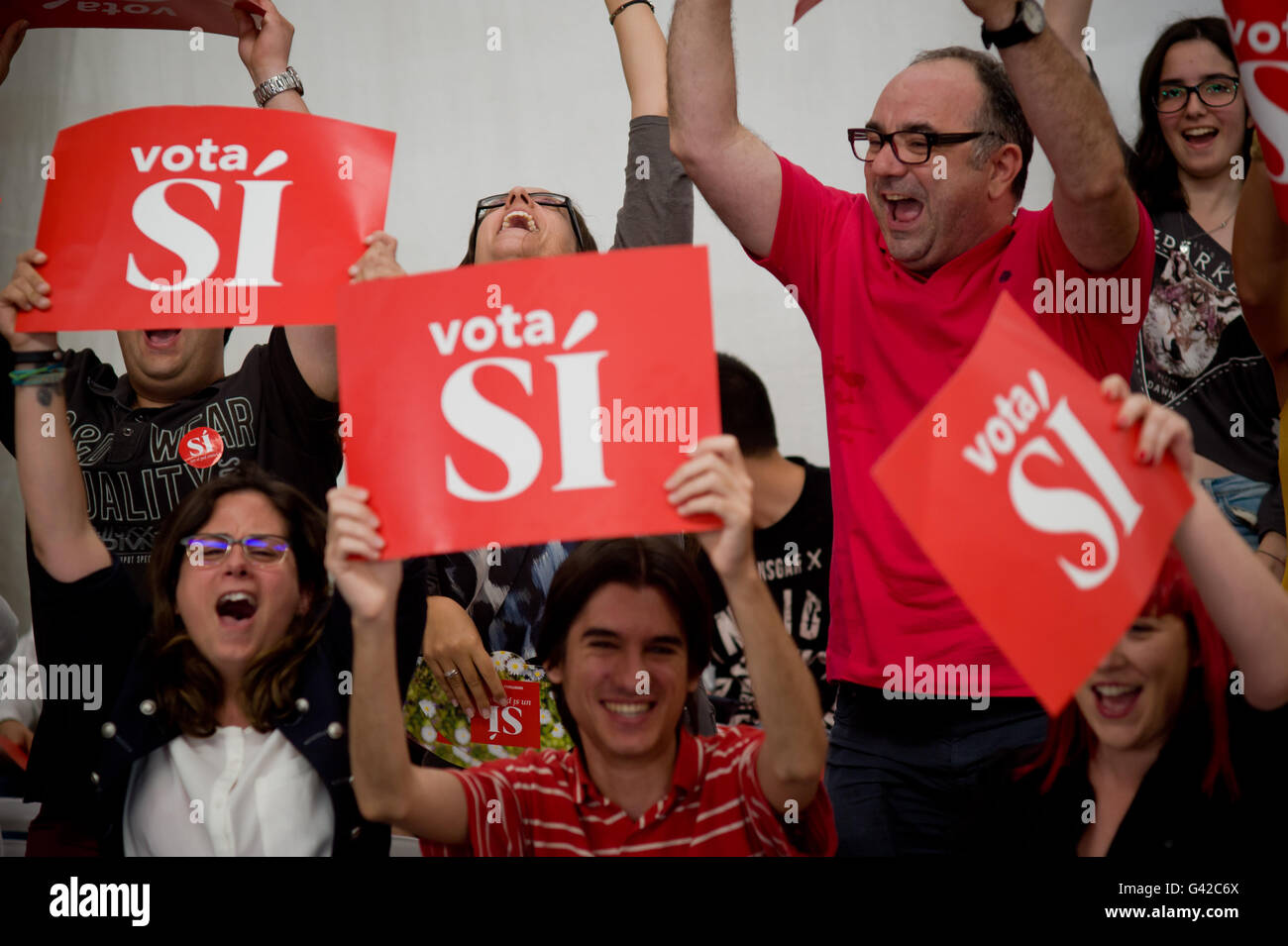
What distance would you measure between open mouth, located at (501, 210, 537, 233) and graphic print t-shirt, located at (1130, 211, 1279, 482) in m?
1.16

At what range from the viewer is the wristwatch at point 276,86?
7.84ft

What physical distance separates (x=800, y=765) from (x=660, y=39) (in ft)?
4.64

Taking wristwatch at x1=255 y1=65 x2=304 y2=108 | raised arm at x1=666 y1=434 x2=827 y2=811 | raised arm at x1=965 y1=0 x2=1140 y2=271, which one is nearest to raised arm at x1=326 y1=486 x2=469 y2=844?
raised arm at x1=666 y1=434 x2=827 y2=811

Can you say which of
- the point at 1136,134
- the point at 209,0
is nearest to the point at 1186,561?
the point at 1136,134

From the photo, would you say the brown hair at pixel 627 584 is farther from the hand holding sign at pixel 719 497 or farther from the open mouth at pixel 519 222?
the open mouth at pixel 519 222

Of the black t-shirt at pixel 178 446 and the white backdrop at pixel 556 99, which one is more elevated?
the white backdrop at pixel 556 99

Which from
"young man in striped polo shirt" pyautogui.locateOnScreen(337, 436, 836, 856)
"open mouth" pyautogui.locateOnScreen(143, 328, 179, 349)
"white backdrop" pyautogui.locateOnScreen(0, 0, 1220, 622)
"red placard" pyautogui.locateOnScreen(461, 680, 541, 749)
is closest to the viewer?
"young man in striped polo shirt" pyautogui.locateOnScreen(337, 436, 836, 856)

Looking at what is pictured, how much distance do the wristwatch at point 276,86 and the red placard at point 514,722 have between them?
1.18 meters

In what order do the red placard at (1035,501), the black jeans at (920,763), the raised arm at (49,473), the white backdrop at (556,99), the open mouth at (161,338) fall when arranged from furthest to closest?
the white backdrop at (556,99), the open mouth at (161,338), the raised arm at (49,473), the black jeans at (920,763), the red placard at (1035,501)

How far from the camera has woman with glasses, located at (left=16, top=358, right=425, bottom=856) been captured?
2154mm

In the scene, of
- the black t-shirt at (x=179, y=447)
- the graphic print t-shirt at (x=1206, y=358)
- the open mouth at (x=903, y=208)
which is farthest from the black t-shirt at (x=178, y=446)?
the graphic print t-shirt at (x=1206, y=358)

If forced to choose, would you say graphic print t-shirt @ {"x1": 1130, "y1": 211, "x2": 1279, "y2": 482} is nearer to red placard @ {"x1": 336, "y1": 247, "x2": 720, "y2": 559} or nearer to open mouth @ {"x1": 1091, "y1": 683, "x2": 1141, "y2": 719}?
open mouth @ {"x1": 1091, "y1": 683, "x2": 1141, "y2": 719}

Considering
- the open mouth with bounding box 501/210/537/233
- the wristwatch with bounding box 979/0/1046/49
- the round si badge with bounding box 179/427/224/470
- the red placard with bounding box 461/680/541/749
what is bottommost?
the red placard with bounding box 461/680/541/749

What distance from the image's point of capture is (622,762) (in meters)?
2.11
